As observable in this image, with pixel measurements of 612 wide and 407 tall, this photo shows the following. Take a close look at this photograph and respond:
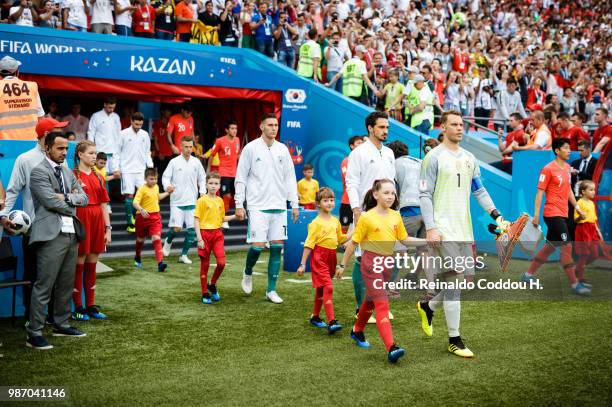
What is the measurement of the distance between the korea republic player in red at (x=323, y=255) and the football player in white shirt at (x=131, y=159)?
661cm

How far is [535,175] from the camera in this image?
43.1 feet

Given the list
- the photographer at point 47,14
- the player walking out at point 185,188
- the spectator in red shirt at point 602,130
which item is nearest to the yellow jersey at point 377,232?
the player walking out at point 185,188

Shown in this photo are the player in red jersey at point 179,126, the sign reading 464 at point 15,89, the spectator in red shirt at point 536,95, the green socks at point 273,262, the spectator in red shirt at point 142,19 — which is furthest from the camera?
the spectator in red shirt at point 536,95

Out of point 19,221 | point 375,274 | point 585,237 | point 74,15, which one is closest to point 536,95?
point 585,237

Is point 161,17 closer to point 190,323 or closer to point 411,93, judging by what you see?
point 411,93

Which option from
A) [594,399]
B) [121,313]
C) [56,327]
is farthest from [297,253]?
[594,399]

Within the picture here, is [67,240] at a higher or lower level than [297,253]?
higher

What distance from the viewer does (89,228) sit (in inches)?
300

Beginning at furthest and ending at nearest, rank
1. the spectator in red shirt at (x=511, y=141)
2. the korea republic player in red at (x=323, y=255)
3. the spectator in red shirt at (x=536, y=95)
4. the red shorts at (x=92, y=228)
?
the spectator in red shirt at (x=536, y=95) → the spectator in red shirt at (x=511, y=141) → the red shorts at (x=92, y=228) → the korea republic player in red at (x=323, y=255)

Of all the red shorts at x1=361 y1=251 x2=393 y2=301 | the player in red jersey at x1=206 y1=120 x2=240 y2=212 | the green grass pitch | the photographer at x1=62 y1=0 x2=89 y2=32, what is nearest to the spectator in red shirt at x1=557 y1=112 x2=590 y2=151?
the green grass pitch

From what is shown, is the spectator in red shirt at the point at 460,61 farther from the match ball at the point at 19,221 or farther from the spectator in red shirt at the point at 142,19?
the match ball at the point at 19,221

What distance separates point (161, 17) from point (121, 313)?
8.55 metres

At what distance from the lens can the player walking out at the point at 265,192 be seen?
8703 mm

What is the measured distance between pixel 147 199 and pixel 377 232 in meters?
5.70
